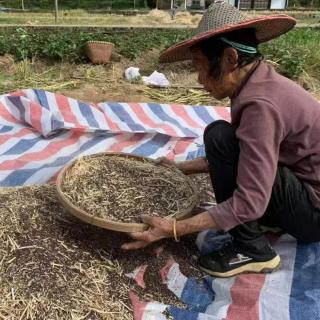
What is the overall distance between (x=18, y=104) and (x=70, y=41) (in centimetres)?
250

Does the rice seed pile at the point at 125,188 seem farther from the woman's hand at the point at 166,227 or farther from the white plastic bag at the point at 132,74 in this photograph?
the white plastic bag at the point at 132,74

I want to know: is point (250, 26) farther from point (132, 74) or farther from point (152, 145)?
point (132, 74)

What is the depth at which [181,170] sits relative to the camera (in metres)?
2.43

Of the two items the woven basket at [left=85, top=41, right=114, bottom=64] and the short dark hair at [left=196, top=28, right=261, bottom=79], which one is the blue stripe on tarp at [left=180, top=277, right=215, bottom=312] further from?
the woven basket at [left=85, top=41, right=114, bottom=64]

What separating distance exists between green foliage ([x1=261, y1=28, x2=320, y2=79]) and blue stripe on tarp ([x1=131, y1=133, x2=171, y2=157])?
2482 mm

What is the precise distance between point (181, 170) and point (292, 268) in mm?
657

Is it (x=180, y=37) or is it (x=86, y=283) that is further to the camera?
(x=180, y=37)

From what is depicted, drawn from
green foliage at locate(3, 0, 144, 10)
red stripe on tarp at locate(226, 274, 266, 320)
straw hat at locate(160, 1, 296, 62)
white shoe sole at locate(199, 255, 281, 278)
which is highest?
straw hat at locate(160, 1, 296, 62)

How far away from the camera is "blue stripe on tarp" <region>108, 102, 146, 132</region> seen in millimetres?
3576

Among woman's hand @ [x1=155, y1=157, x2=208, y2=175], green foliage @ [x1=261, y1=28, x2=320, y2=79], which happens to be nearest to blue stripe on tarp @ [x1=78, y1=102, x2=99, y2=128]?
woman's hand @ [x1=155, y1=157, x2=208, y2=175]

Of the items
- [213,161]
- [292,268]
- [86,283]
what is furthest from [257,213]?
[86,283]

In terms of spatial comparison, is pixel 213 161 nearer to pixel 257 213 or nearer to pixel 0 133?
pixel 257 213

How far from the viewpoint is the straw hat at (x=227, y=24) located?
176cm

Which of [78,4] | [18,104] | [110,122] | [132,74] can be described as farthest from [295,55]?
[78,4]
